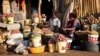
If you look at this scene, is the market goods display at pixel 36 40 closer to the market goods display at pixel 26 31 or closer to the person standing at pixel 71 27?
the market goods display at pixel 26 31

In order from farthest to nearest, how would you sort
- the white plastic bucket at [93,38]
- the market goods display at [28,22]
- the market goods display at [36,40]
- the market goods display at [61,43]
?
1. the market goods display at [28,22]
2. the white plastic bucket at [93,38]
3. the market goods display at [36,40]
4. the market goods display at [61,43]

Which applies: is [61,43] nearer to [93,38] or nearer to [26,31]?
[93,38]

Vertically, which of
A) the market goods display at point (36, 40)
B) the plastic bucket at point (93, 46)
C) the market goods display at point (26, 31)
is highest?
the market goods display at point (26, 31)

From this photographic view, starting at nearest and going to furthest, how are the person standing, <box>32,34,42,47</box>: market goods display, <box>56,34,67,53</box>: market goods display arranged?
<box>56,34,67,53</box>: market goods display < <box>32,34,42,47</box>: market goods display < the person standing

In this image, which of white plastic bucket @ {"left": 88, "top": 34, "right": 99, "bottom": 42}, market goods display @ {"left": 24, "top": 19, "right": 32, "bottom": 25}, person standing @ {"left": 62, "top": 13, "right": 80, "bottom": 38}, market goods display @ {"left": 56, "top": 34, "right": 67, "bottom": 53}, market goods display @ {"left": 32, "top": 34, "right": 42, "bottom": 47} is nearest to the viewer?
market goods display @ {"left": 56, "top": 34, "right": 67, "bottom": 53}

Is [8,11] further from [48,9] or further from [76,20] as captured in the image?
[76,20]

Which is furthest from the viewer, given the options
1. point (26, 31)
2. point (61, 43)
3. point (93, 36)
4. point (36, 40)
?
point (26, 31)

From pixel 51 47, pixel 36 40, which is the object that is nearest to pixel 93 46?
pixel 51 47

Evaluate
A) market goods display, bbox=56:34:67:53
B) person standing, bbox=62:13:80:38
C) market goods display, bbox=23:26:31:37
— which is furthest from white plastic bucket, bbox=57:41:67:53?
market goods display, bbox=23:26:31:37

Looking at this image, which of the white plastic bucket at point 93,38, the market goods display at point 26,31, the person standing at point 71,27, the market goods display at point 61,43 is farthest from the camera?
the market goods display at point 26,31

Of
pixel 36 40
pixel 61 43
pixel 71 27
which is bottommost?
pixel 61 43

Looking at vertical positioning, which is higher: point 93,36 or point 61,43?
point 93,36

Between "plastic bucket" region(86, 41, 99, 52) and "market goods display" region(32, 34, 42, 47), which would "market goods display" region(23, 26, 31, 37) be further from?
"plastic bucket" region(86, 41, 99, 52)

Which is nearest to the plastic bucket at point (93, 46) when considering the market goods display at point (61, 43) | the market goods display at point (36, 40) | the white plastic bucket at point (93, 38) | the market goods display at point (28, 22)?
the white plastic bucket at point (93, 38)
